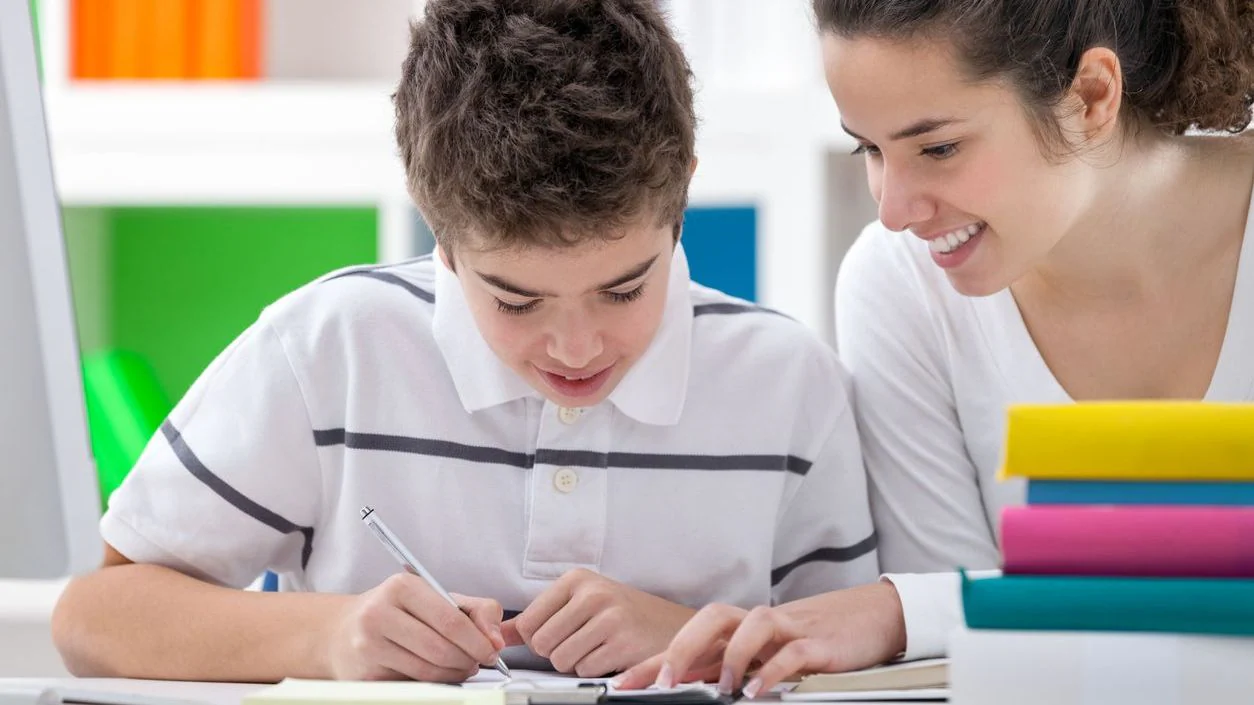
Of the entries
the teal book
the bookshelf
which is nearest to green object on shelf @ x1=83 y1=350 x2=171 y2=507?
the bookshelf

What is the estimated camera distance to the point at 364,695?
0.74m

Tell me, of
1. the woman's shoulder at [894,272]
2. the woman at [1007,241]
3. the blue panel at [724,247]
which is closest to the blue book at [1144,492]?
the woman at [1007,241]

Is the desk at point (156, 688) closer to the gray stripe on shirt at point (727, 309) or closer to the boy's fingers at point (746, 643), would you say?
the boy's fingers at point (746, 643)

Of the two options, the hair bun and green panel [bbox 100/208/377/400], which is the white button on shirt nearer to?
the hair bun

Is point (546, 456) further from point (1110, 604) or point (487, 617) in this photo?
point (1110, 604)

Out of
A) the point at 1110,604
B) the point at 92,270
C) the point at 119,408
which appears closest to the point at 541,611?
the point at 1110,604

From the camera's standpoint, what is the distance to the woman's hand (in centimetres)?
89

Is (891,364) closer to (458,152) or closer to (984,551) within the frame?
(984,551)

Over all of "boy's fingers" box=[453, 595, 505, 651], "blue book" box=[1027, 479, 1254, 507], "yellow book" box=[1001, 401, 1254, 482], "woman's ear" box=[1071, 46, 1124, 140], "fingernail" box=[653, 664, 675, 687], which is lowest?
"fingernail" box=[653, 664, 675, 687]

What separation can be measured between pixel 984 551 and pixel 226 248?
1.88 metres

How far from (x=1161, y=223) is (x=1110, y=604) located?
687mm

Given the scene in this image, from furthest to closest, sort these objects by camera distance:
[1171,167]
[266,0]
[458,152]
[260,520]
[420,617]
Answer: [266,0] → [1171,167] → [260,520] → [458,152] → [420,617]

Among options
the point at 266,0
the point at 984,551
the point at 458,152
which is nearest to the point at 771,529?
the point at 984,551

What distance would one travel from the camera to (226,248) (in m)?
2.71
